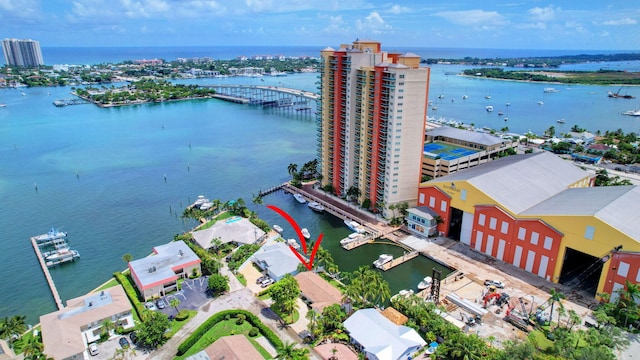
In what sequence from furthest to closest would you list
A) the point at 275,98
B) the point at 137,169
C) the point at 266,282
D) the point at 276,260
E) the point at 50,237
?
1. the point at 275,98
2. the point at 137,169
3. the point at 50,237
4. the point at 276,260
5. the point at 266,282

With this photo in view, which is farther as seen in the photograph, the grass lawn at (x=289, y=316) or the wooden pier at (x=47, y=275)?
the wooden pier at (x=47, y=275)

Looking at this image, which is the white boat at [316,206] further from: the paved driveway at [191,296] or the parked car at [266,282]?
the paved driveway at [191,296]

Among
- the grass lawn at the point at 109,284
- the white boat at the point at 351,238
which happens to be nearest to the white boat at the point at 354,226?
the white boat at the point at 351,238

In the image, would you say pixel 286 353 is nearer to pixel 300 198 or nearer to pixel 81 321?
pixel 81 321

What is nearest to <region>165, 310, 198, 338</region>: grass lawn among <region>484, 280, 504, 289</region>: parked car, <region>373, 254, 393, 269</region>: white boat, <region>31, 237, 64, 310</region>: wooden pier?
<region>31, 237, 64, 310</region>: wooden pier

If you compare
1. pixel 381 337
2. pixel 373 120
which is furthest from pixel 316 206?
pixel 381 337

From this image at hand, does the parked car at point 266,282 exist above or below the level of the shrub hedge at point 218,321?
below
